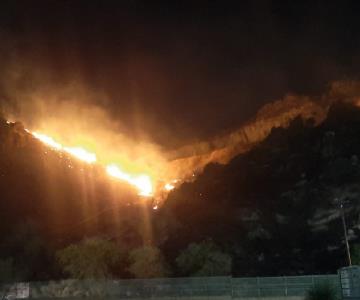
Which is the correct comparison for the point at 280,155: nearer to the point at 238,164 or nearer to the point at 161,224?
the point at 238,164

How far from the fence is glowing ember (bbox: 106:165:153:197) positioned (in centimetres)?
6795

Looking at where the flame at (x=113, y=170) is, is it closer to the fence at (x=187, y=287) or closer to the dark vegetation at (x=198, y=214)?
the dark vegetation at (x=198, y=214)

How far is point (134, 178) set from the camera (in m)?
141

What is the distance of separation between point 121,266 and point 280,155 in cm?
6122

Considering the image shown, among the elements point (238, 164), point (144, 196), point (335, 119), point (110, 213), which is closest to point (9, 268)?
point (110, 213)

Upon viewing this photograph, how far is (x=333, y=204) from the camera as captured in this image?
99125mm

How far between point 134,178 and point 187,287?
81257 millimetres

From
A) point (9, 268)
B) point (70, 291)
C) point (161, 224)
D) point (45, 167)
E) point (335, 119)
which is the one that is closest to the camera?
Result: point (70, 291)

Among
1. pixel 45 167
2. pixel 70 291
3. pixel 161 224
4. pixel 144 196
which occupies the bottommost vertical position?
pixel 70 291

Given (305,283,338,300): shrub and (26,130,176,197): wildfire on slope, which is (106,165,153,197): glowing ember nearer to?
(26,130,176,197): wildfire on slope

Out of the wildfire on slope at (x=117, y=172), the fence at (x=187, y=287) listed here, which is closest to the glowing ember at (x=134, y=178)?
the wildfire on slope at (x=117, y=172)

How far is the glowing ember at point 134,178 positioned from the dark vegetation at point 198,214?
5.02m

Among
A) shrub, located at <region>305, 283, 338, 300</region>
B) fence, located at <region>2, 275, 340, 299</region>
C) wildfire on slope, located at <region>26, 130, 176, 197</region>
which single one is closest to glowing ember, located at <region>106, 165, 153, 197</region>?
wildfire on slope, located at <region>26, 130, 176, 197</region>

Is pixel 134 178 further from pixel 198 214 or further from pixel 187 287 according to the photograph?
pixel 187 287
